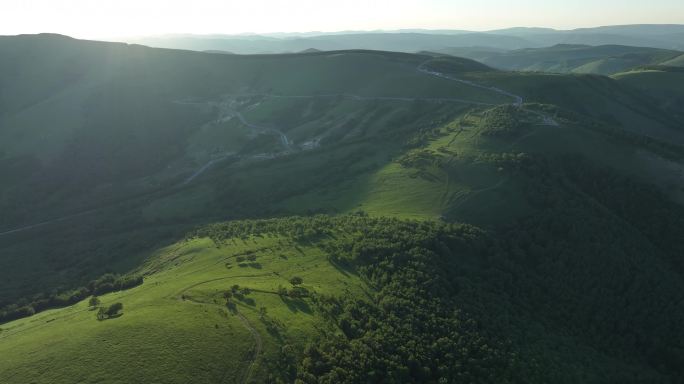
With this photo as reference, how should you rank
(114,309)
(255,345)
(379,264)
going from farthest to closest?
(379,264), (114,309), (255,345)

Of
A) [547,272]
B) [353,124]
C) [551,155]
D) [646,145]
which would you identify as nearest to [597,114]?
[646,145]

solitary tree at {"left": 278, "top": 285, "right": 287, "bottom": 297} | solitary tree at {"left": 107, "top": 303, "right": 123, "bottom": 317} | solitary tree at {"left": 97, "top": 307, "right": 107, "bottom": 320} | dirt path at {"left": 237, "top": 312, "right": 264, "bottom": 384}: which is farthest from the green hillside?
solitary tree at {"left": 107, "top": 303, "right": 123, "bottom": 317}

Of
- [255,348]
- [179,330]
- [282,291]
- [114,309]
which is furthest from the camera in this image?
[282,291]

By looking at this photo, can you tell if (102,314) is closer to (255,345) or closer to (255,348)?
(255,345)

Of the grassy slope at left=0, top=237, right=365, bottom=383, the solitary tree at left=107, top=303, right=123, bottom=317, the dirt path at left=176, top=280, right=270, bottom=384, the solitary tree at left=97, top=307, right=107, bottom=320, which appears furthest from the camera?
the solitary tree at left=107, top=303, right=123, bottom=317

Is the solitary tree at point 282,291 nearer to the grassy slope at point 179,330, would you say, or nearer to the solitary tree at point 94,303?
the grassy slope at point 179,330

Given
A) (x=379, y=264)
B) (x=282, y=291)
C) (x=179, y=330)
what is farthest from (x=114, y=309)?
(x=379, y=264)

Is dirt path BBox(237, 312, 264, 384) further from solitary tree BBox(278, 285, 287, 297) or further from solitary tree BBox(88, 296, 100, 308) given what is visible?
solitary tree BBox(88, 296, 100, 308)
